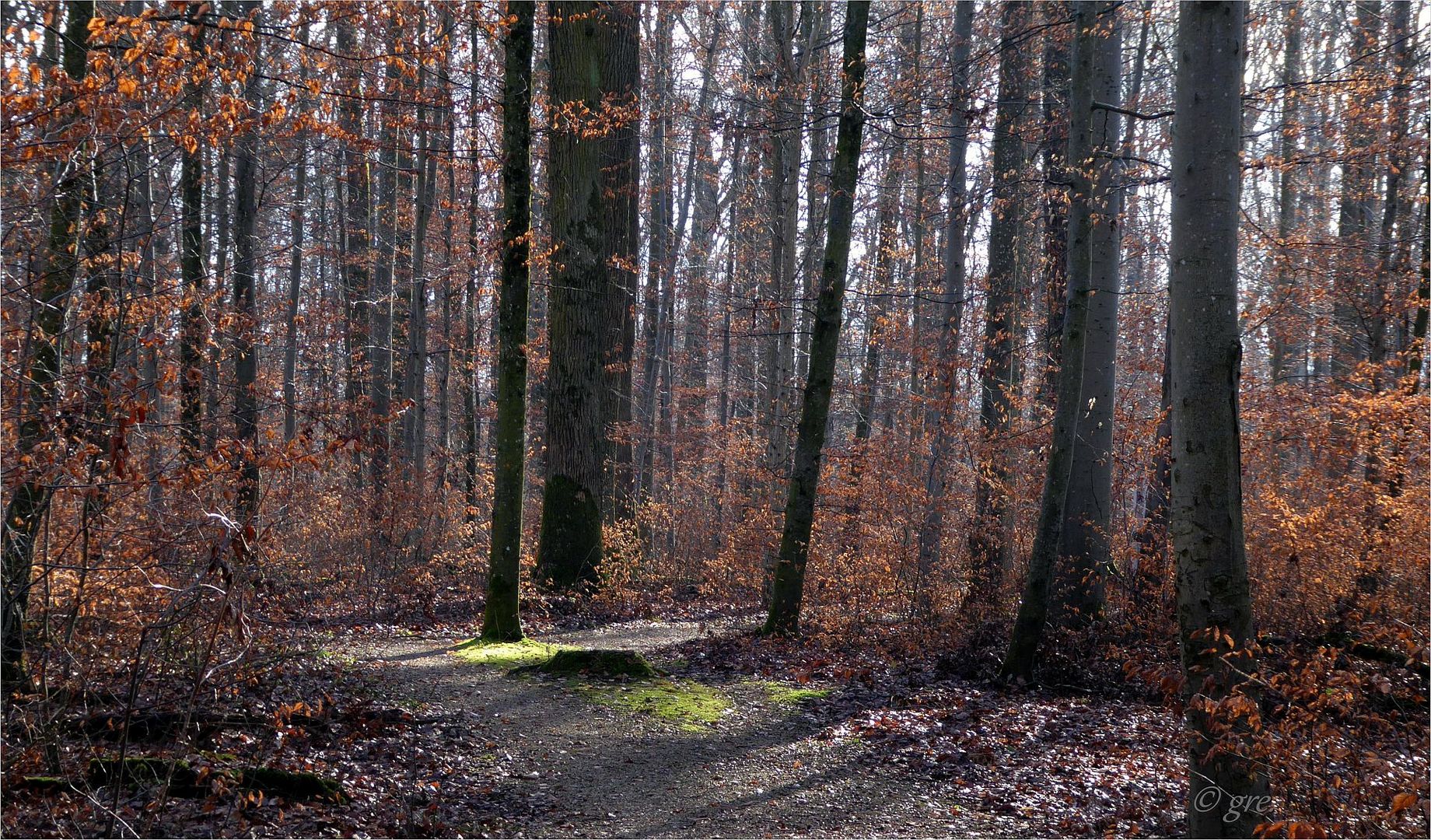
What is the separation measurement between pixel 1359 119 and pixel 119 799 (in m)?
12.8

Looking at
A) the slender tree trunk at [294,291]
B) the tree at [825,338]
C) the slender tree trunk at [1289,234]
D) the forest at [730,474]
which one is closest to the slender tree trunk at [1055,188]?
the forest at [730,474]

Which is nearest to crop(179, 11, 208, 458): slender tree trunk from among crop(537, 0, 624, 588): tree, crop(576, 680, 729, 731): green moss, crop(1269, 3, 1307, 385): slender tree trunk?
crop(576, 680, 729, 731): green moss

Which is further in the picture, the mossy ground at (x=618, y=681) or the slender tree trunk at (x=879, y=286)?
the slender tree trunk at (x=879, y=286)

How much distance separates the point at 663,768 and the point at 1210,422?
4034 millimetres

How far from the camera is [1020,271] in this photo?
55.9ft

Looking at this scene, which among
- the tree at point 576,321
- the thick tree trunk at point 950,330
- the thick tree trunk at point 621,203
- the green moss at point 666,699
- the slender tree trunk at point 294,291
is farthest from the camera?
the slender tree trunk at point 294,291

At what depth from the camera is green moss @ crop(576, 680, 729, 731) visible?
738 centimetres

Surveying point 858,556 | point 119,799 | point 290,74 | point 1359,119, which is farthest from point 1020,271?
point 119,799

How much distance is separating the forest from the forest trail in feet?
0.15

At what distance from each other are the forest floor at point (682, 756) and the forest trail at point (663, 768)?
0.06ft

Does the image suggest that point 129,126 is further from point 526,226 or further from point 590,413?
point 590,413

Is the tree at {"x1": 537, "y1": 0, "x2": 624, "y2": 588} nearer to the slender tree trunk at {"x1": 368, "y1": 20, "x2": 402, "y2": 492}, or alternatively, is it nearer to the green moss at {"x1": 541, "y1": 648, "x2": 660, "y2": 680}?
the slender tree trunk at {"x1": 368, "y1": 20, "x2": 402, "y2": 492}

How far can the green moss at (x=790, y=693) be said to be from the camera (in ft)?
26.5

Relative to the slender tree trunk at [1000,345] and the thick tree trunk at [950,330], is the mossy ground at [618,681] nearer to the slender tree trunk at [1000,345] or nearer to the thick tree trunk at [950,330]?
the thick tree trunk at [950,330]
